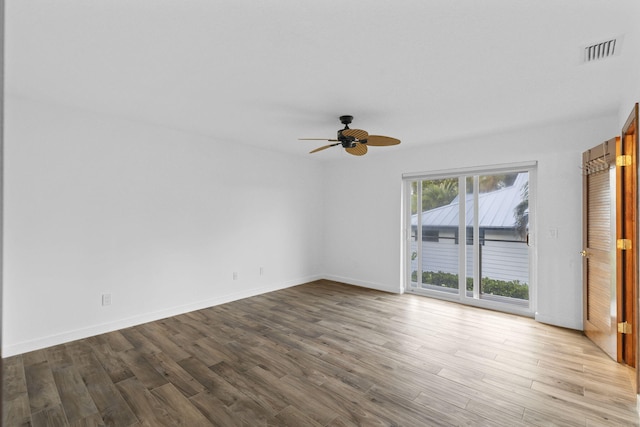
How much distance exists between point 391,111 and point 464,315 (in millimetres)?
2783

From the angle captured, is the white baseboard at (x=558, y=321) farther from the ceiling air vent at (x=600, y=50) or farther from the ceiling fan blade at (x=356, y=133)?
the ceiling fan blade at (x=356, y=133)

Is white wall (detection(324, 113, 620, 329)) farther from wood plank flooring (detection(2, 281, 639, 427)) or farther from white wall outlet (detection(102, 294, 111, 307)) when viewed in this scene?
white wall outlet (detection(102, 294, 111, 307))

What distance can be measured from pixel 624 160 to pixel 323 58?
2839 mm

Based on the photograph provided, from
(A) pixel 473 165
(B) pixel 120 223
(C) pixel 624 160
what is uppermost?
(A) pixel 473 165

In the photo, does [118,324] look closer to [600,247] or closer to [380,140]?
[380,140]

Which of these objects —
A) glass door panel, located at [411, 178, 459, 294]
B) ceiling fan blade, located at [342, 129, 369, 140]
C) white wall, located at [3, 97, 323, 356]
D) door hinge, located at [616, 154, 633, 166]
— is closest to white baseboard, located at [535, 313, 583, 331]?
glass door panel, located at [411, 178, 459, 294]

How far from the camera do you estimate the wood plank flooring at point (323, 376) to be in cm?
233

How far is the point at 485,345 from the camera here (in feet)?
11.2

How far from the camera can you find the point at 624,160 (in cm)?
297

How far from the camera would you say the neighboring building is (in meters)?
4.48

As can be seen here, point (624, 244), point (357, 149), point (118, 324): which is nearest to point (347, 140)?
point (357, 149)

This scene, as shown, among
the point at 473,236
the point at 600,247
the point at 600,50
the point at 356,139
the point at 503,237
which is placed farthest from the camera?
the point at 473,236

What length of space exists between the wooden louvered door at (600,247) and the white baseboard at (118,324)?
4.26m

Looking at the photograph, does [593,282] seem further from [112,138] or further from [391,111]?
[112,138]
